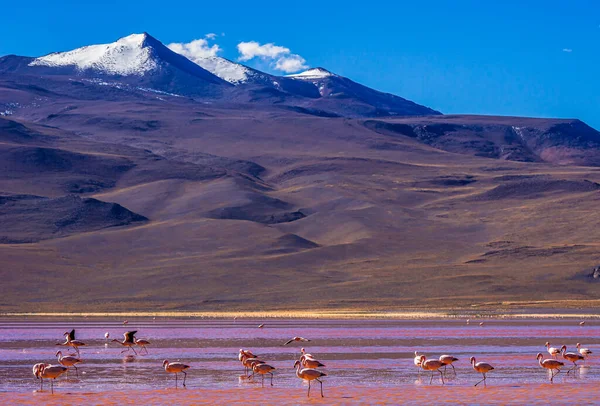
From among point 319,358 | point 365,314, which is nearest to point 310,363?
point 319,358

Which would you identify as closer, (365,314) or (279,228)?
(365,314)

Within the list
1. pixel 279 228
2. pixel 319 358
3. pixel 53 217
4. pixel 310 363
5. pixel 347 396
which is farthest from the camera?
pixel 279 228

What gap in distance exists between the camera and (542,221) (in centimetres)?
11694

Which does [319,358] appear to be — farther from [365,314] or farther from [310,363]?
[365,314]

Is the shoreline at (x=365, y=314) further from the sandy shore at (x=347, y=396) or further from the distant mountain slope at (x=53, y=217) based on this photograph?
the distant mountain slope at (x=53, y=217)

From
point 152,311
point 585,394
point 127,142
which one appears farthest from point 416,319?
point 127,142

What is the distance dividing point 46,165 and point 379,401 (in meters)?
134

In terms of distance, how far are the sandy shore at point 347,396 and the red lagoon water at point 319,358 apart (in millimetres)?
22

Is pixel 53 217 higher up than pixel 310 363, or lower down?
higher up

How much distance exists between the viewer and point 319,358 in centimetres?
3108

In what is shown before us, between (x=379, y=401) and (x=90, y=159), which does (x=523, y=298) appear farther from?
(x=90, y=159)

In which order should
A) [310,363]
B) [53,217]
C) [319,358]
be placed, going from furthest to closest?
1. [53,217]
2. [319,358]
3. [310,363]

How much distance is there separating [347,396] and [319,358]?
357 inches

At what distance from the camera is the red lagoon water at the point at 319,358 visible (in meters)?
22.1
